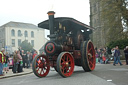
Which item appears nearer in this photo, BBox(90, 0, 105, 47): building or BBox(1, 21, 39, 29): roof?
BBox(90, 0, 105, 47): building

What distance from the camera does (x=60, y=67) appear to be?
769 cm

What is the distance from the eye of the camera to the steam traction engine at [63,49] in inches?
328

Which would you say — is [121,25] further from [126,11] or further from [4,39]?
[4,39]

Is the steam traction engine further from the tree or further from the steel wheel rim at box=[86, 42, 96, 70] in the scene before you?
the tree

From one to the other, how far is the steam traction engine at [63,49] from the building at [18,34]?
38393 millimetres

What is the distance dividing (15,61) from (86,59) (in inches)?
194

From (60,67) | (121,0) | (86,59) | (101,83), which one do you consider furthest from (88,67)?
(121,0)

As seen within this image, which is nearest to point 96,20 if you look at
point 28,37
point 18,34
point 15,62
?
point 28,37

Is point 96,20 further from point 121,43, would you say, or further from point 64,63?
point 64,63

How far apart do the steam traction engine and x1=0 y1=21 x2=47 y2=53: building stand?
126ft

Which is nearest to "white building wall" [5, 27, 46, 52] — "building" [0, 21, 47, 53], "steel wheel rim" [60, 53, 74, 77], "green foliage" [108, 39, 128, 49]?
"building" [0, 21, 47, 53]

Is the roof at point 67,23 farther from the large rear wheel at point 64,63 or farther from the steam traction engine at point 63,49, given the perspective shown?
the large rear wheel at point 64,63

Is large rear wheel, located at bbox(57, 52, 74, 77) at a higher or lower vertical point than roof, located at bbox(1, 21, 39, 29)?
lower

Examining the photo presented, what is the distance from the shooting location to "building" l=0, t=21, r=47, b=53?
46906 millimetres
